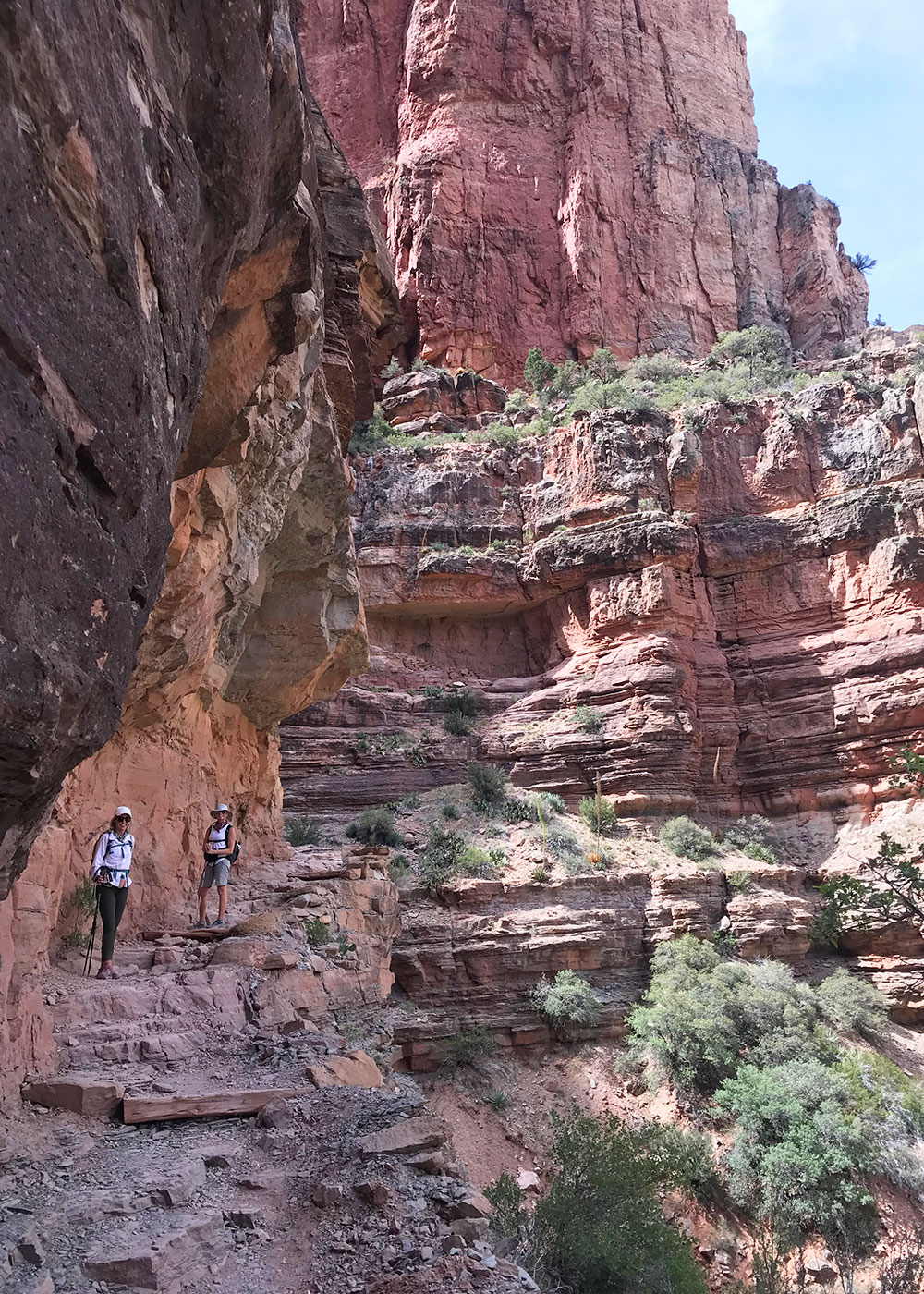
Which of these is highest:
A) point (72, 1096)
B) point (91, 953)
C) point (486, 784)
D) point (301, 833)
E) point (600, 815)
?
point (486, 784)

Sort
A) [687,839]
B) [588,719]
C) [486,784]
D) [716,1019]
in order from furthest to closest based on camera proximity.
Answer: [588,719]
[486,784]
[687,839]
[716,1019]

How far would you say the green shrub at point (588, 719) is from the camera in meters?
21.2

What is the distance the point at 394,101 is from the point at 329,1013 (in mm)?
41562

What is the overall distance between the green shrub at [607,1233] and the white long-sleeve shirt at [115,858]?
398 centimetres

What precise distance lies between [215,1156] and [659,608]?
19853mm

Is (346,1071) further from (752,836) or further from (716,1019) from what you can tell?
(752,836)

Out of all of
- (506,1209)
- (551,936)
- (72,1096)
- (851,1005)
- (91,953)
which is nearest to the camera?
(72,1096)

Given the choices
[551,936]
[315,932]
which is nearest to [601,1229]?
[315,932]

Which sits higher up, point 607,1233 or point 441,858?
point 441,858

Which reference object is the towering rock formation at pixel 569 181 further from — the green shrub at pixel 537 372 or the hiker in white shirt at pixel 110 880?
the hiker in white shirt at pixel 110 880

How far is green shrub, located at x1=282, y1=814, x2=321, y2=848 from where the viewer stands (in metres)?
17.9

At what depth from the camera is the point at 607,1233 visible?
6.39 metres

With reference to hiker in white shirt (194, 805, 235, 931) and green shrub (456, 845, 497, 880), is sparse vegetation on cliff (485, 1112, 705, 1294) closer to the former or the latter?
hiker in white shirt (194, 805, 235, 931)

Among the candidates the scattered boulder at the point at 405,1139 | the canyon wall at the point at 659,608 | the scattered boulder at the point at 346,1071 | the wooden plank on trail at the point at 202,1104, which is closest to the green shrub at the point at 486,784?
the canyon wall at the point at 659,608
